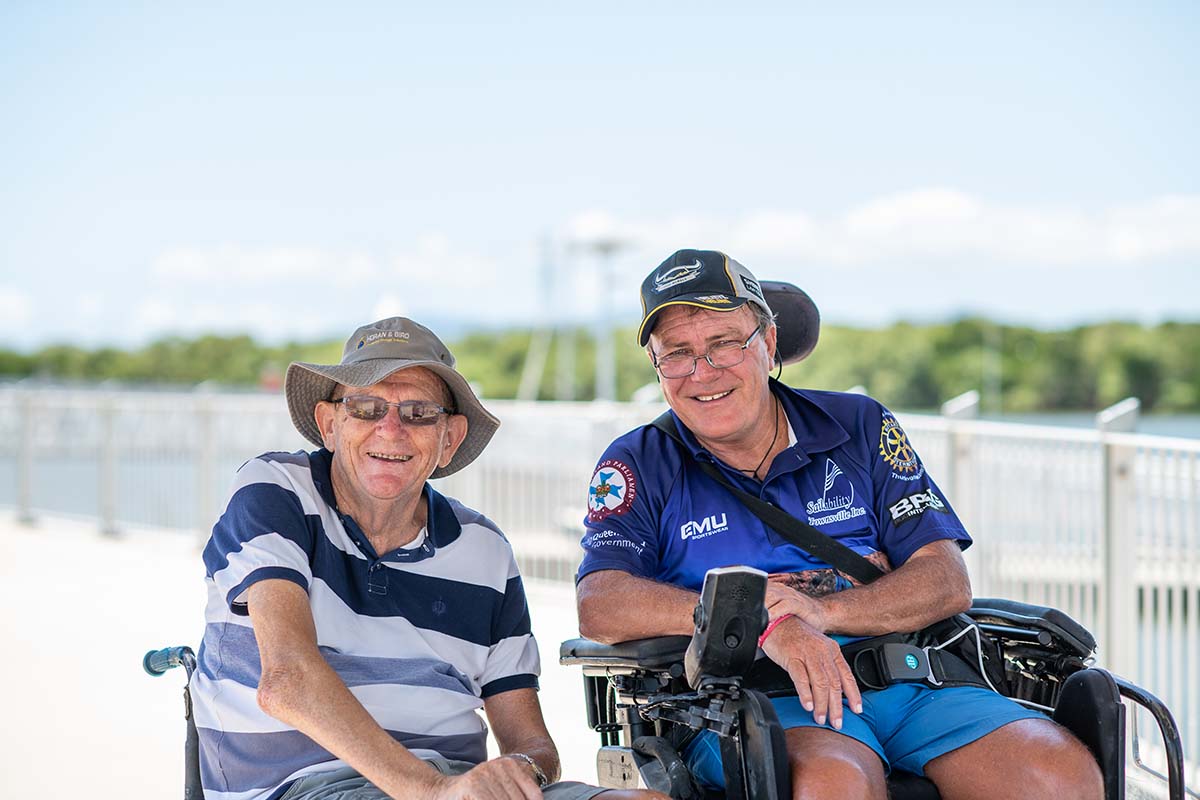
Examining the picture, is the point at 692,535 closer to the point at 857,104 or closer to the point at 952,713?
the point at 952,713

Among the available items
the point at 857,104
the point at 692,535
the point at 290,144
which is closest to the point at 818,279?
the point at 857,104

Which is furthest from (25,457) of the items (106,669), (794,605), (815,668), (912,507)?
(815,668)

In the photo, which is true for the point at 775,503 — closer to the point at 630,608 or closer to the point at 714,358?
the point at 714,358

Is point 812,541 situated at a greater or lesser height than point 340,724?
greater

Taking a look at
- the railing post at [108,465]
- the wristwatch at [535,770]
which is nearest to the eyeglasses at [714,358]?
the wristwatch at [535,770]

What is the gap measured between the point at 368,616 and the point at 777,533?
93 cm

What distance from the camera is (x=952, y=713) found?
102 inches

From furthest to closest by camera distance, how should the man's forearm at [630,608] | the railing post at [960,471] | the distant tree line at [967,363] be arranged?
the distant tree line at [967,363] < the railing post at [960,471] < the man's forearm at [630,608]

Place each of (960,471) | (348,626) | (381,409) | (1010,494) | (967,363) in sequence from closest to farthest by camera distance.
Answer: (348,626) → (381,409) → (1010,494) → (960,471) → (967,363)

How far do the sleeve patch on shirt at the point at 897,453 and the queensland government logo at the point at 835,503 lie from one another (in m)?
0.11

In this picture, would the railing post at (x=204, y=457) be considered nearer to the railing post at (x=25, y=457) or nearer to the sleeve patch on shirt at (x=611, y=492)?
the railing post at (x=25, y=457)

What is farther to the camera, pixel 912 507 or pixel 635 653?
pixel 912 507

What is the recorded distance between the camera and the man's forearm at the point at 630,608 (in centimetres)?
266

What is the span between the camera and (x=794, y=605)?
261 cm
